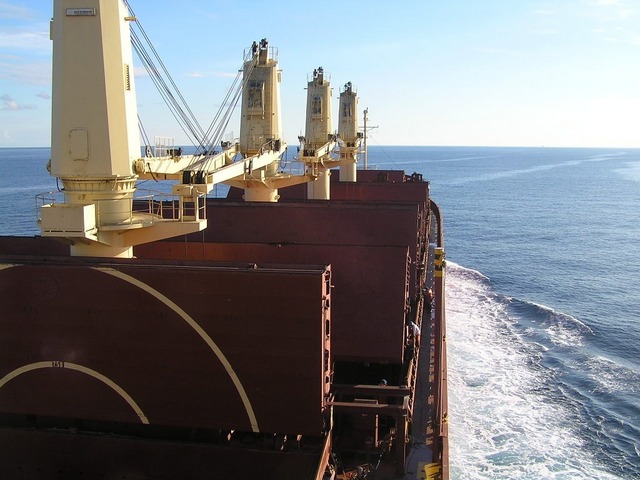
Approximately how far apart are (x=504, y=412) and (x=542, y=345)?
9.03 metres

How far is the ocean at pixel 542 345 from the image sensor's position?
815 inches

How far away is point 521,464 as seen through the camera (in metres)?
19.6

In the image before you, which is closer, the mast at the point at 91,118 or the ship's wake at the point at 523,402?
the mast at the point at 91,118

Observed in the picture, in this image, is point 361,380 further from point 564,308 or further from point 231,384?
point 564,308

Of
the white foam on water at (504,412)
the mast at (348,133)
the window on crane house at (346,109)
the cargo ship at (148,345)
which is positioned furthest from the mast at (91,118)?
the window on crane house at (346,109)

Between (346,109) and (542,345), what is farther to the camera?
(346,109)

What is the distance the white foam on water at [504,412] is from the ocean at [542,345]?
0.05 metres

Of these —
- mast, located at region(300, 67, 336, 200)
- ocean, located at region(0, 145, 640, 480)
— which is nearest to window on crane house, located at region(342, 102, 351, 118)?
mast, located at region(300, 67, 336, 200)

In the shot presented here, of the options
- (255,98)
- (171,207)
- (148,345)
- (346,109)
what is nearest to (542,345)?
(255,98)

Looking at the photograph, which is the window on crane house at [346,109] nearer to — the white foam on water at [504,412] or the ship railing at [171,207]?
the white foam on water at [504,412]

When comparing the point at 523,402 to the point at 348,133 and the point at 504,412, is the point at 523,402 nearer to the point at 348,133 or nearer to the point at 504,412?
the point at 504,412

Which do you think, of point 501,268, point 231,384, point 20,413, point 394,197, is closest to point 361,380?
point 231,384

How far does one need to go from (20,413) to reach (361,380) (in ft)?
25.6

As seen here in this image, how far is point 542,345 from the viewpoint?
1226 inches
